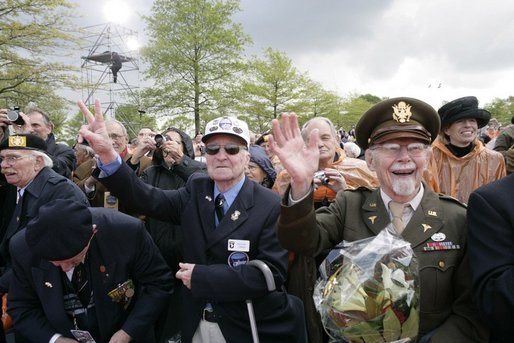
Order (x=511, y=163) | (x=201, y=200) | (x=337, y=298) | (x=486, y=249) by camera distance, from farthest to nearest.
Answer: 1. (x=511, y=163)
2. (x=201, y=200)
3. (x=486, y=249)
4. (x=337, y=298)

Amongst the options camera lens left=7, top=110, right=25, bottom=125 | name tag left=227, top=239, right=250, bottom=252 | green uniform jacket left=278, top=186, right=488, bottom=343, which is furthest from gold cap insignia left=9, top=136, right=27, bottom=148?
green uniform jacket left=278, top=186, right=488, bottom=343

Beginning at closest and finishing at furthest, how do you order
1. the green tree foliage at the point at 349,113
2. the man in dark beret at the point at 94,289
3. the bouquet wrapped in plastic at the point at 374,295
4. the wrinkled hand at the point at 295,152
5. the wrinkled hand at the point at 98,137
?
the bouquet wrapped in plastic at the point at 374,295 → the wrinkled hand at the point at 295,152 → the wrinkled hand at the point at 98,137 → the man in dark beret at the point at 94,289 → the green tree foliage at the point at 349,113

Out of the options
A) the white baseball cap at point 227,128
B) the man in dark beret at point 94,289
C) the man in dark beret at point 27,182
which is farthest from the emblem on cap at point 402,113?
the man in dark beret at point 27,182

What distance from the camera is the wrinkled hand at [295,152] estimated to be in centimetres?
194

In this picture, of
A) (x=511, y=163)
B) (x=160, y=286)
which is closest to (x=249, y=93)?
(x=511, y=163)

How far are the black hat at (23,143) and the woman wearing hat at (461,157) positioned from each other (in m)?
4.18

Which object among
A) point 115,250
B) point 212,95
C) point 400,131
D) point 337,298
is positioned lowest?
point 115,250

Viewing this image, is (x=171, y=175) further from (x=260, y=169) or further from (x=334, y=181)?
(x=334, y=181)

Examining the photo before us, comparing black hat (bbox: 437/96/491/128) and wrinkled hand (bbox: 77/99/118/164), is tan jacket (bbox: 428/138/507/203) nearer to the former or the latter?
black hat (bbox: 437/96/491/128)

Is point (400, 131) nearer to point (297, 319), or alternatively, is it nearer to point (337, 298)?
point (337, 298)

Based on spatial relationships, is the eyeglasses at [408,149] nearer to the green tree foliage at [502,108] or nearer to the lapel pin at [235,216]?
the lapel pin at [235,216]

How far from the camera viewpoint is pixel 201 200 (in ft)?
9.43

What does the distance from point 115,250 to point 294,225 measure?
162 centimetres

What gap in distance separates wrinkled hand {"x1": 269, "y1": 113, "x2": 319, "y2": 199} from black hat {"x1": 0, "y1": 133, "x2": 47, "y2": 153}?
310 cm
